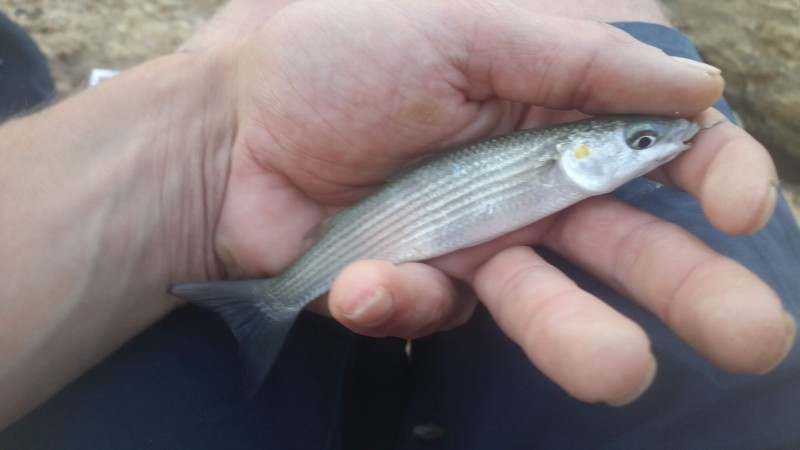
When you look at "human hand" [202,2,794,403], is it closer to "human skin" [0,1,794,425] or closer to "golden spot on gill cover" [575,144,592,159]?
"human skin" [0,1,794,425]

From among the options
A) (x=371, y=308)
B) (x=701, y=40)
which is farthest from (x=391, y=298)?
(x=701, y=40)

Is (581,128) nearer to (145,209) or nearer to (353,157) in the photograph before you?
(353,157)

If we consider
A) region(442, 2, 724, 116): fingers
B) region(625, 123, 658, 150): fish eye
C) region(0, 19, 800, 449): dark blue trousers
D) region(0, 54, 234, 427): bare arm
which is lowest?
region(0, 19, 800, 449): dark blue trousers

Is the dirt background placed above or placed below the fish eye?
below

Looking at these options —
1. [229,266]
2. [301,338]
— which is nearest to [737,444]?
[301,338]

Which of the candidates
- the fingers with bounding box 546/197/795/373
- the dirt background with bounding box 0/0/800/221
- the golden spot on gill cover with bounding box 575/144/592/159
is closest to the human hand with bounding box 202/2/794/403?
the fingers with bounding box 546/197/795/373

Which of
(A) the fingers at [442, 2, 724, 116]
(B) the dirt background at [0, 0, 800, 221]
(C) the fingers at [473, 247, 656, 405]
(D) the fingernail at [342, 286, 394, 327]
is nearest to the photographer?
(C) the fingers at [473, 247, 656, 405]
